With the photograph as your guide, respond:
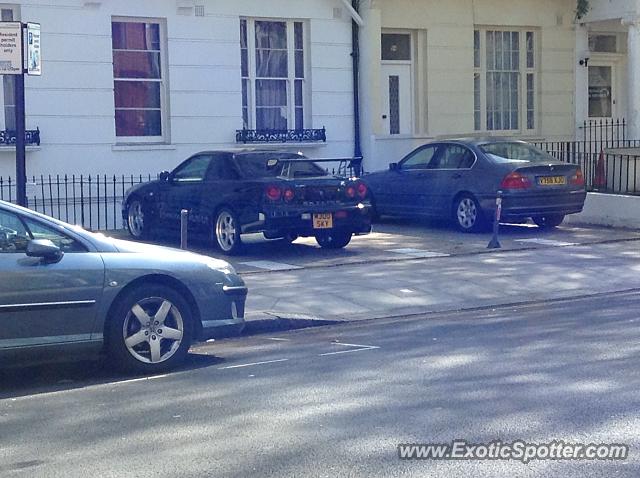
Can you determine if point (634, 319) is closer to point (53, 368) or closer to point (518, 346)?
point (518, 346)

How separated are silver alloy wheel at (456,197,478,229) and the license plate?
1099 mm

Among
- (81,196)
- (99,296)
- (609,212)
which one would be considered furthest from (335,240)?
(99,296)

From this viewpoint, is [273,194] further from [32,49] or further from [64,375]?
[64,375]

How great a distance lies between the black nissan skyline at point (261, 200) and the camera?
15.4 metres

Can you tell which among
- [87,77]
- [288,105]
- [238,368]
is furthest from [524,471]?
[288,105]

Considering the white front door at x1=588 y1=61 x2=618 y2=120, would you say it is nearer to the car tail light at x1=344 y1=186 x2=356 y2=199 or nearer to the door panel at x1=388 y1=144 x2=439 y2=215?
the door panel at x1=388 y1=144 x2=439 y2=215

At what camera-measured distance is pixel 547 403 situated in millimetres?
7402

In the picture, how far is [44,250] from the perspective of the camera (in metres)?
8.39

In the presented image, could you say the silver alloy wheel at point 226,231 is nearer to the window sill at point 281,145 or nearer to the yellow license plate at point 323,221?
the yellow license plate at point 323,221

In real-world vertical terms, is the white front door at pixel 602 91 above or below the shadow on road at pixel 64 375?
above

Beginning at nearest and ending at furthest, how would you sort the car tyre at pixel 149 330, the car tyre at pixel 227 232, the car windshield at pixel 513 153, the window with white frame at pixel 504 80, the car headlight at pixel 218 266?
the car tyre at pixel 149 330 < the car headlight at pixel 218 266 < the car tyre at pixel 227 232 < the car windshield at pixel 513 153 < the window with white frame at pixel 504 80

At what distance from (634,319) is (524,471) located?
5.32 m

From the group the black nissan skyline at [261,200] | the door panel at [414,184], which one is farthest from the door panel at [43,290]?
the door panel at [414,184]

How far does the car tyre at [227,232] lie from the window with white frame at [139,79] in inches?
186
